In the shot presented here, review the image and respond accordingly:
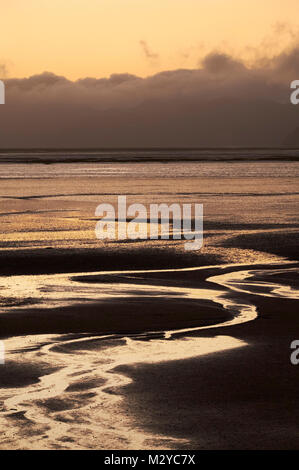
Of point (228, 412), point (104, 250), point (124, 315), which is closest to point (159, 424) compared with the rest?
point (228, 412)

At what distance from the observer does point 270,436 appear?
6410 mm

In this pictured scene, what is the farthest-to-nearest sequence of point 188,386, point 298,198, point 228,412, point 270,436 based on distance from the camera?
1. point 298,198
2. point 188,386
3. point 228,412
4. point 270,436

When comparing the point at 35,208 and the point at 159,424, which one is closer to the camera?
the point at 159,424

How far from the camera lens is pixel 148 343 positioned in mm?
9547

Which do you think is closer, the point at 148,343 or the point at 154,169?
the point at 148,343

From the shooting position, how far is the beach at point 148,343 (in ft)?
21.7

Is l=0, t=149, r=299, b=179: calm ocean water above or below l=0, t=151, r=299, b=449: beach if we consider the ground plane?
above

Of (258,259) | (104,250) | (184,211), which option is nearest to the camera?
(258,259)

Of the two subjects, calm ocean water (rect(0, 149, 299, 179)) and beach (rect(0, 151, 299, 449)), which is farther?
calm ocean water (rect(0, 149, 299, 179))

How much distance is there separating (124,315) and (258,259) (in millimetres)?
Result: 6284

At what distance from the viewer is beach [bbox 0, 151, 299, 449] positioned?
661 cm

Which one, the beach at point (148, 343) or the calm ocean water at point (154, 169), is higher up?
the calm ocean water at point (154, 169)

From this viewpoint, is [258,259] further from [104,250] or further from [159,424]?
[159,424]

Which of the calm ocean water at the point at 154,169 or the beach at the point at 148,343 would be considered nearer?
the beach at the point at 148,343
